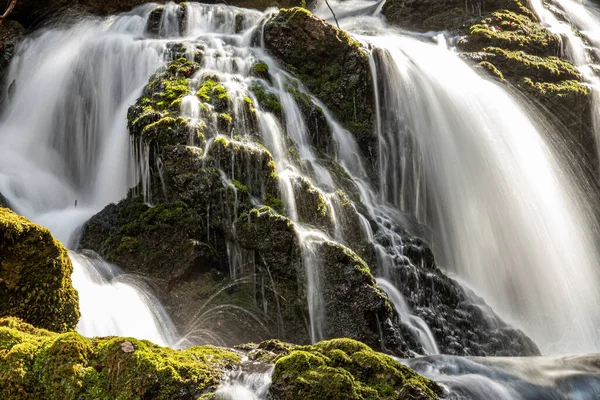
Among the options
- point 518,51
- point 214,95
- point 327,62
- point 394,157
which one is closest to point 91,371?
point 214,95

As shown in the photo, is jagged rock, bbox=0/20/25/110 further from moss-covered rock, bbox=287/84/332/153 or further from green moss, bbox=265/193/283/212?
green moss, bbox=265/193/283/212

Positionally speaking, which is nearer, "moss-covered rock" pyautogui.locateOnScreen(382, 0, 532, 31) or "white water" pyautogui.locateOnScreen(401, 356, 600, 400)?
"white water" pyautogui.locateOnScreen(401, 356, 600, 400)

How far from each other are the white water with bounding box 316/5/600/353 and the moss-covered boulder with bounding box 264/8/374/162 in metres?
0.48

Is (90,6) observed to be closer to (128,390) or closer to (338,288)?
(338,288)

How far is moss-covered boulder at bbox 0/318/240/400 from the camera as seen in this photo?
4.65 meters

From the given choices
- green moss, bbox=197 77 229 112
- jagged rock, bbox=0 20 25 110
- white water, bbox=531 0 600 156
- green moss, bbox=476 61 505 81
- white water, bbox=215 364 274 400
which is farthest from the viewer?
white water, bbox=531 0 600 156

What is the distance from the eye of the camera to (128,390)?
4633 mm

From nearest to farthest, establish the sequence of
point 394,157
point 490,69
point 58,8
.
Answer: point 394,157 < point 490,69 < point 58,8

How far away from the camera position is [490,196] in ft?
49.1

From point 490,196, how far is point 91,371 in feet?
40.2

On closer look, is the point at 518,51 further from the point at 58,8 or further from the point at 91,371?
the point at 91,371

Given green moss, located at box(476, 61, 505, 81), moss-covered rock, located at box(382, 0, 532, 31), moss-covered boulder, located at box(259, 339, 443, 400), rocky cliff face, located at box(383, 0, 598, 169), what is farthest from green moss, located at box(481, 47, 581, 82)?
moss-covered boulder, located at box(259, 339, 443, 400)

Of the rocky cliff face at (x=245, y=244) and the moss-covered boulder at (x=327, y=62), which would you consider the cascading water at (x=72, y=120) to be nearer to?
the rocky cliff face at (x=245, y=244)

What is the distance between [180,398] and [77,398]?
810mm
